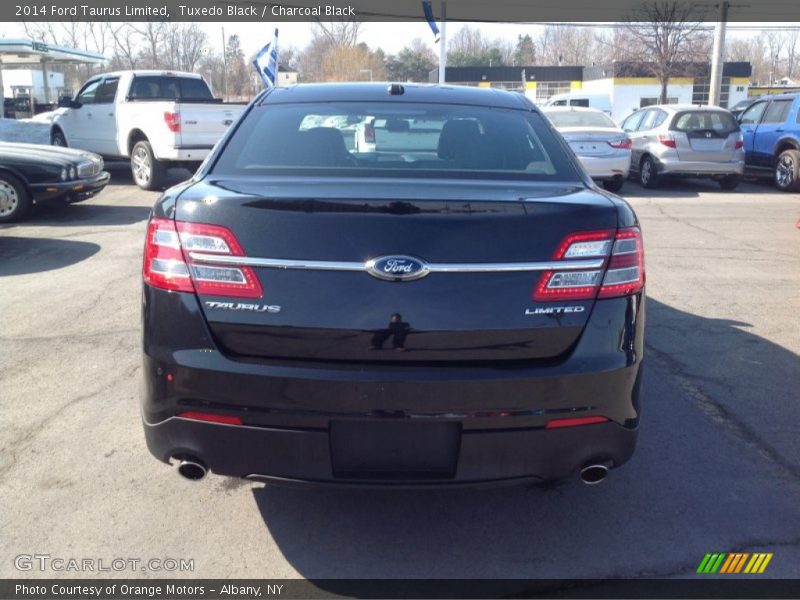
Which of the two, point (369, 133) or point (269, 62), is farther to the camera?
point (269, 62)

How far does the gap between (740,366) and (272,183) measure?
3.65 m

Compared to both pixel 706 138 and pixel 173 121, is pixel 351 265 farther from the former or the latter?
pixel 706 138

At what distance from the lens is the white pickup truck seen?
42.2 feet

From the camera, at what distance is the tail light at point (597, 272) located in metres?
2.63

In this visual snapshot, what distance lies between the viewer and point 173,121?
12.7 meters

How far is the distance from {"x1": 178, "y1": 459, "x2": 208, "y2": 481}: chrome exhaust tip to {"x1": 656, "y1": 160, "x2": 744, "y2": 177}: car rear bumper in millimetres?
13808

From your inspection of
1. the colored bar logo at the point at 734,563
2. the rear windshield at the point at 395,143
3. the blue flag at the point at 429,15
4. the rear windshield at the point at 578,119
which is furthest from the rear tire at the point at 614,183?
the blue flag at the point at 429,15

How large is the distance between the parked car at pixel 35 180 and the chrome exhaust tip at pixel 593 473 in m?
9.23

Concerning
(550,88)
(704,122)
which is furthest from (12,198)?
(550,88)

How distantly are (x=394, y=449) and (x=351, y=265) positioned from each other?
64cm

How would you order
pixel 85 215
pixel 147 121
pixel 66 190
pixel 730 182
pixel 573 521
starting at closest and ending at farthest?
pixel 573 521
pixel 66 190
pixel 85 215
pixel 147 121
pixel 730 182

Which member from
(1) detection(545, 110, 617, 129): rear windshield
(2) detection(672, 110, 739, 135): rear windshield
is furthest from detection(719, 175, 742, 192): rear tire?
(1) detection(545, 110, 617, 129): rear windshield

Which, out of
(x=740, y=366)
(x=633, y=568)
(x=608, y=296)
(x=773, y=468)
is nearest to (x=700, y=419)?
(x=773, y=468)

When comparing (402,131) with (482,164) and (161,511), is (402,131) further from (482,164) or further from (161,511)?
(161,511)
